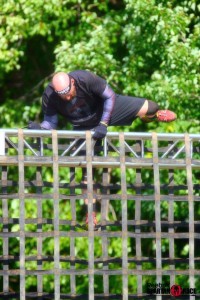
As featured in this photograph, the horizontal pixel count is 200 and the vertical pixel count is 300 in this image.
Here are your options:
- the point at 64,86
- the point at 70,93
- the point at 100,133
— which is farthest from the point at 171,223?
the point at 64,86

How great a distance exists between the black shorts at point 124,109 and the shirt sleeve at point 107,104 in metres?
0.26

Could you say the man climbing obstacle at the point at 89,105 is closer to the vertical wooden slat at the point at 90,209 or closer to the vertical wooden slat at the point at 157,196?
the vertical wooden slat at the point at 90,209

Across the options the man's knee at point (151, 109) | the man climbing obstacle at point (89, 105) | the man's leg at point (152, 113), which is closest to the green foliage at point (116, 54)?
the man's leg at point (152, 113)

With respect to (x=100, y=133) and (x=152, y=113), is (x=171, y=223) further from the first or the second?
(x=100, y=133)

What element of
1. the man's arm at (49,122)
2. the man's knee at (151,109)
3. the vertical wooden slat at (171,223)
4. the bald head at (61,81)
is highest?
the bald head at (61,81)

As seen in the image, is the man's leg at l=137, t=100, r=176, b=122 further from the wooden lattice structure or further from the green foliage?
the green foliage

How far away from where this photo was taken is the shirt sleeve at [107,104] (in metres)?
10.4

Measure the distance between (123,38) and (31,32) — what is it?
1.08m

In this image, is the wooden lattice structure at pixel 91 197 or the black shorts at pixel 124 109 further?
the black shorts at pixel 124 109

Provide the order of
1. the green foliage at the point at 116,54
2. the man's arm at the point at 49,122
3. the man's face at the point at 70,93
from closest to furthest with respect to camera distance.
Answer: the man's face at the point at 70,93
the man's arm at the point at 49,122
the green foliage at the point at 116,54

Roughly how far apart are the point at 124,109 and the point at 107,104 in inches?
16.0

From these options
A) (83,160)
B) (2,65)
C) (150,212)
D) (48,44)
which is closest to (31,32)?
(2,65)

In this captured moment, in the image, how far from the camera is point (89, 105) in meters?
10.6

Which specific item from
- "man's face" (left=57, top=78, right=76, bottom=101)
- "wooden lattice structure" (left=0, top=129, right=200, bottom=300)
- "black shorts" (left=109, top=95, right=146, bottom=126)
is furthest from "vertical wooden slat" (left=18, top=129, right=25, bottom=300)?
"black shorts" (left=109, top=95, right=146, bottom=126)
